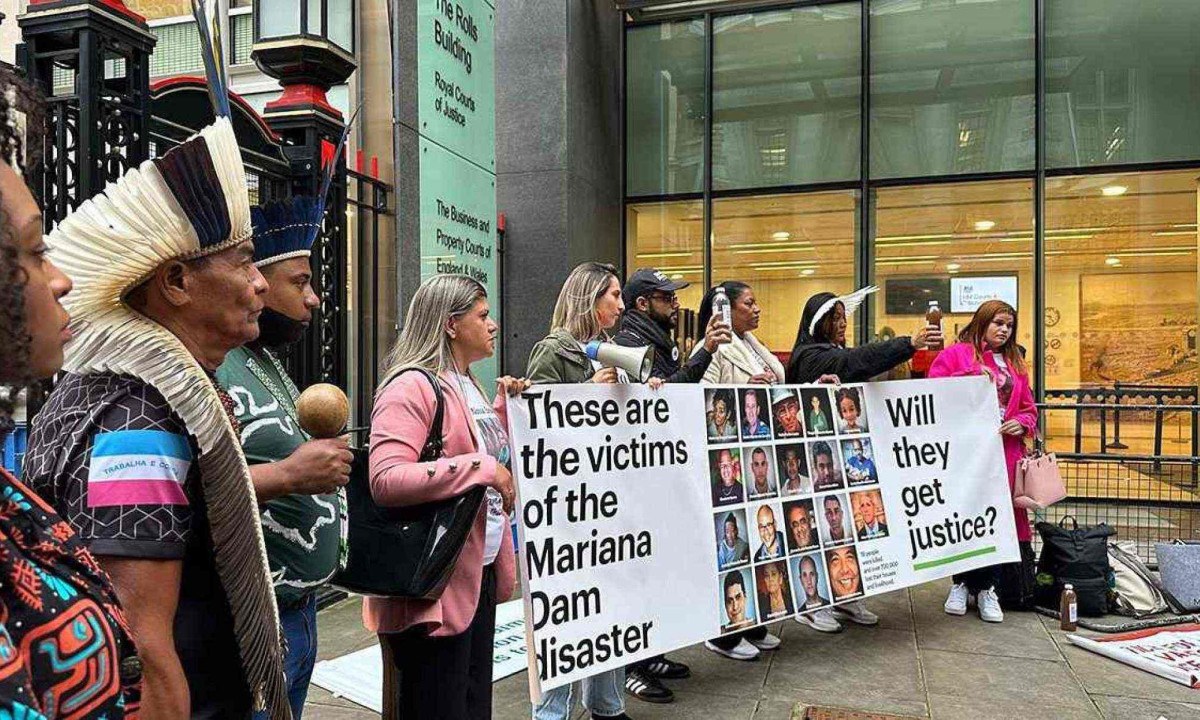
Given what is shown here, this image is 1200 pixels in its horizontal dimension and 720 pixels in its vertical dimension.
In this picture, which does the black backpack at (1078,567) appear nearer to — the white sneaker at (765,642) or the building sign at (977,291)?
the white sneaker at (765,642)

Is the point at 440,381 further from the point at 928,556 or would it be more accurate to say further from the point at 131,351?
the point at 928,556

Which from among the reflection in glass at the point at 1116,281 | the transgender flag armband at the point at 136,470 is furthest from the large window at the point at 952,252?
the transgender flag armband at the point at 136,470

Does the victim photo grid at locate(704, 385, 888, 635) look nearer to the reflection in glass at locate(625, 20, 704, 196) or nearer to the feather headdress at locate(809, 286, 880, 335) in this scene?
the feather headdress at locate(809, 286, 880, 335)

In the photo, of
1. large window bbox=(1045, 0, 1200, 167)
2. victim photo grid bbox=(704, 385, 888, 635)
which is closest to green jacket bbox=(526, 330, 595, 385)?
victim photo grid bbox=(704, 385, 888, 635)

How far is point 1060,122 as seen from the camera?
9234mm

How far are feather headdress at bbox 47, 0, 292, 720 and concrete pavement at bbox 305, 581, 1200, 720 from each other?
261cm

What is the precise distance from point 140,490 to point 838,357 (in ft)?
13.9

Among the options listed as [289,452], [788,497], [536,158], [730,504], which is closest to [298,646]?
[289,452]

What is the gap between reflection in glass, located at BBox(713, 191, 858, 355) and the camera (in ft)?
33.0

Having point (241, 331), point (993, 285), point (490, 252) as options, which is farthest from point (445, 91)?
point (993, 285)

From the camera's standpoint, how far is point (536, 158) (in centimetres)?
880

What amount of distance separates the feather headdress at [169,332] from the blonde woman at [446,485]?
33.9 inches

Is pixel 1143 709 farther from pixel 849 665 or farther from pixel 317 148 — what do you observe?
pixel 317 148

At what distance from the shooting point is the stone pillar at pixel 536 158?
873 cm
